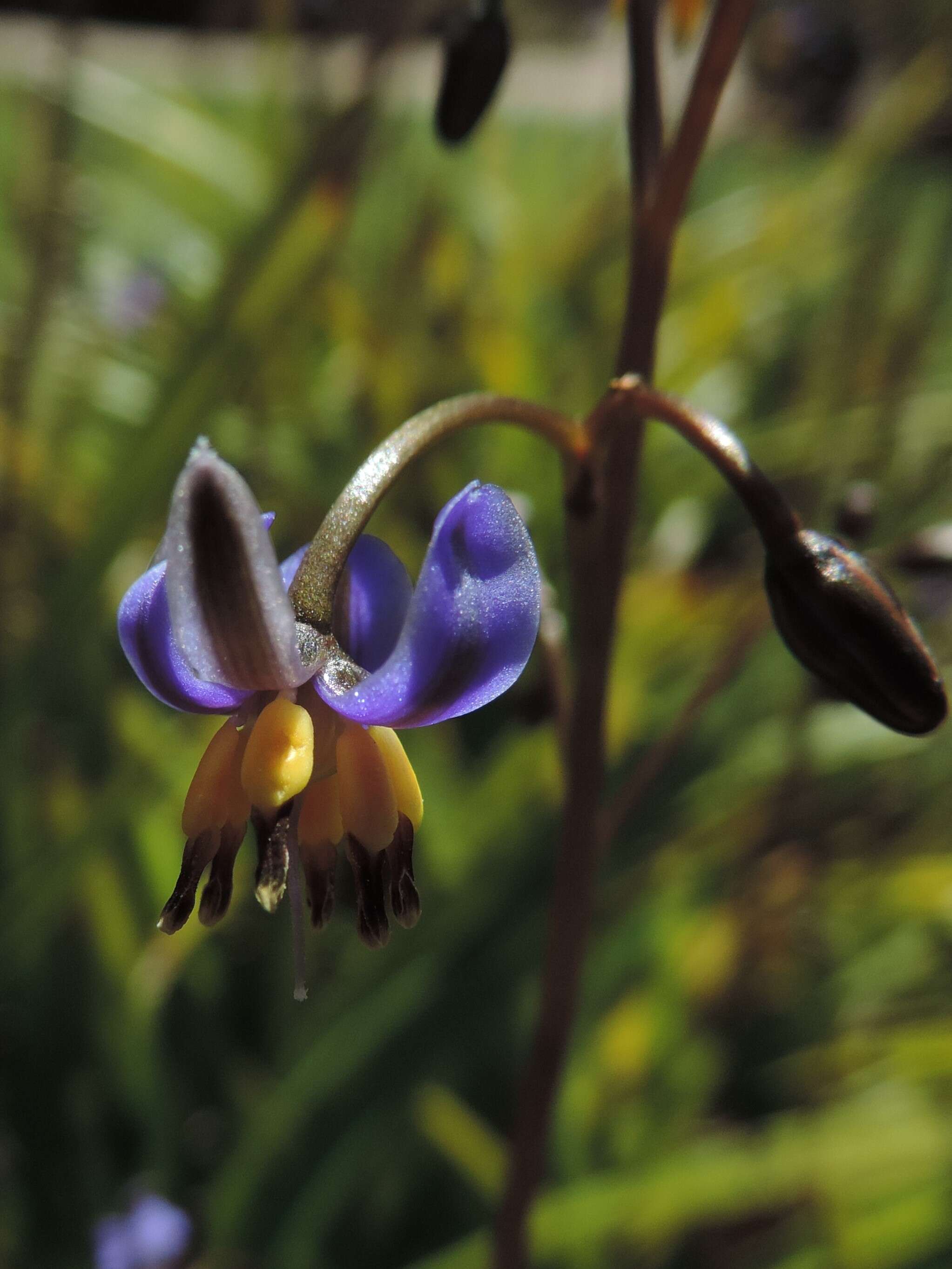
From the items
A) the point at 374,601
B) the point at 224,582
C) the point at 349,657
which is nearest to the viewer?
the point at 224,582

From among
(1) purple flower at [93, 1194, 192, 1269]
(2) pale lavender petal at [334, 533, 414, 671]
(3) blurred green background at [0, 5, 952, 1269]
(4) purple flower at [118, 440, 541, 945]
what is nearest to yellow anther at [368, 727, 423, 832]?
(4) purple flower at [118, 440, 541, 945]

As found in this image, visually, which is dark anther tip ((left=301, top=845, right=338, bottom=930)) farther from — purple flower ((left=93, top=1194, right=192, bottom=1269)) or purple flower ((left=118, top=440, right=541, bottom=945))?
purple flower ((left=93, top=1194, right=192, bottom=1269))

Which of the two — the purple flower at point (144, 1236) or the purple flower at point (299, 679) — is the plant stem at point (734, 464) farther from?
the purple flower at point (144, 1236)

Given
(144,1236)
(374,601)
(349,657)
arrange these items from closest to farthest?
(349,657)
(374,601)
(144,1236)

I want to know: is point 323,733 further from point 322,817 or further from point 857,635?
point 857,635

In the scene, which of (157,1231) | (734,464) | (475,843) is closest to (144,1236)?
(157,1231)

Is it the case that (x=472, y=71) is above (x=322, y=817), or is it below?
above

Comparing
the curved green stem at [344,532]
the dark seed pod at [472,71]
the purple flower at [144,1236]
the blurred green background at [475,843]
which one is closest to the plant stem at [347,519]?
the curved green stem at [344,532]
